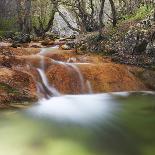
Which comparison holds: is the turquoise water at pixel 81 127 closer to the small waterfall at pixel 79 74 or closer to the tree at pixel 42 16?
the small waterfall at pixel 79 74

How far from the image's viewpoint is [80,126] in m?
9.62

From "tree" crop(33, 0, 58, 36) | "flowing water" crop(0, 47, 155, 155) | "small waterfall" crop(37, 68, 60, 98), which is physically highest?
"tree" crop(33, 0, 58, 36)

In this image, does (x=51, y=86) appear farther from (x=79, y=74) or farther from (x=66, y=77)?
(x=79, y=74)

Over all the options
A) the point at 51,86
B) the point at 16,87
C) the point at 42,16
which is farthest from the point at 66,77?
the point at 42,16

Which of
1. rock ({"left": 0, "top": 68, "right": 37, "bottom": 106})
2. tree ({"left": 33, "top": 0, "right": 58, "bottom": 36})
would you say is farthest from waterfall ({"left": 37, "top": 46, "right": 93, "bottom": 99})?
tree ({"left": 33, "top": 0, "right": 58, "bottom": 36})

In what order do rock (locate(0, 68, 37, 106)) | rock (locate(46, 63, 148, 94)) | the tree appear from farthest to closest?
the tree < rock (locate(46, 63, 148, 94)) < rock (locate(0, 68, 37, 106))

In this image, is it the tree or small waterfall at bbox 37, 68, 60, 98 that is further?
the tree

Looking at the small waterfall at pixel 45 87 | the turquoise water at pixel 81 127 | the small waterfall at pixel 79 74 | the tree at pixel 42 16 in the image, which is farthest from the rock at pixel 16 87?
the tree at pixel 42 16

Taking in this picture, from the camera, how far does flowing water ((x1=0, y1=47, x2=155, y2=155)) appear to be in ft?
25.8

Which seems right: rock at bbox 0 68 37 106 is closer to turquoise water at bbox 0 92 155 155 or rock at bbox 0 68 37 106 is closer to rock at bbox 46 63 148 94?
turquoise water at bbox 0 92 155 155

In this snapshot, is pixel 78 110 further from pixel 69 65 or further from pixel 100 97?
pixel 69 65

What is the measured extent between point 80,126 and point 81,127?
10 cm

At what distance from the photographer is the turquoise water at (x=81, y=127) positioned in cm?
785

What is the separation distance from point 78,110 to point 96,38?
8.20 m
